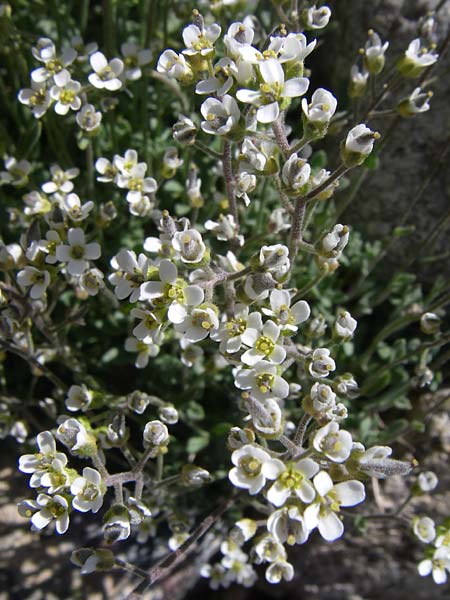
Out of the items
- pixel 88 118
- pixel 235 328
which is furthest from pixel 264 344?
pixel 88 118

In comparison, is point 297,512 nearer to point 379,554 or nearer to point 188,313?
point 188,313

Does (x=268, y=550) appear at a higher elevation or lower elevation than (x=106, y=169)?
lower

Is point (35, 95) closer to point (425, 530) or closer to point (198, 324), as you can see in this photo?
point (198, 324)

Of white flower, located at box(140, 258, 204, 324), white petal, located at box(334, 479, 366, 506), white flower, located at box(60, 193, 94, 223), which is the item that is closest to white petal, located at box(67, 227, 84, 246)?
white flower, located at box(60, 193, 94, 223)

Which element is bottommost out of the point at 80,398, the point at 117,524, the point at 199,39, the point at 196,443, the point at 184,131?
the point at 196,443

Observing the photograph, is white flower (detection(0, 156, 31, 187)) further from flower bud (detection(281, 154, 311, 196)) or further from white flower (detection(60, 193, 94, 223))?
flower bud (detection(281, 154, 311, 196))

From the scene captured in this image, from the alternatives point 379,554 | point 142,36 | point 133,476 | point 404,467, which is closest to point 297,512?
point 404,467
